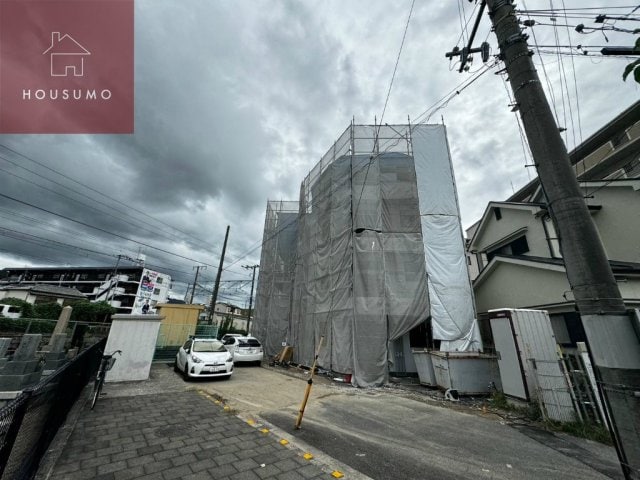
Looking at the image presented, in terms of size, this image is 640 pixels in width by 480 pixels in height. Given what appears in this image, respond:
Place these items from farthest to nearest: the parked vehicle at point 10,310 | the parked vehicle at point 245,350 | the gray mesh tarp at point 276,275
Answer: the parked vehicle at point 10,310 < the gray mesh tarp at point 276,275 < the parked vehicle at point 245,350

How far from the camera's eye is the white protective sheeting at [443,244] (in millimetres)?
9422

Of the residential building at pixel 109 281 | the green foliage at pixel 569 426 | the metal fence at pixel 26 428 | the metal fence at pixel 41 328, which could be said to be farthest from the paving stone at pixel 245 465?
the residential building at pixel 109 281

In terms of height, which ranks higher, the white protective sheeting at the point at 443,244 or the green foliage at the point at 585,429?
the white protective sheeting at the point at 443,244

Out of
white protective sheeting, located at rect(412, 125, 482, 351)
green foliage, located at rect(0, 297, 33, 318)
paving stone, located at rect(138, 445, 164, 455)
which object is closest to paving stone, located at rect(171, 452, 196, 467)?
paving stone, located at rect(138, 445, 164, 455)

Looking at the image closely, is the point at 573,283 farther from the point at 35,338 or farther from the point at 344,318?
the point at 35,338

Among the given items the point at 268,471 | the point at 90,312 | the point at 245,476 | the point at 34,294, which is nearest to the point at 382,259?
the point at 268,471

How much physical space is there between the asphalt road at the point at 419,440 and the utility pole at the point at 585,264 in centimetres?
205

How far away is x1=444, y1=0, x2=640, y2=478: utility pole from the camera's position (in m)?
2.18

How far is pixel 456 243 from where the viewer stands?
34.3 ft

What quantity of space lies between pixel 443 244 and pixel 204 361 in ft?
32.0

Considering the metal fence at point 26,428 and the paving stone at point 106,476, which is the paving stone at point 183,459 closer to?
the paving stone at point 106,476

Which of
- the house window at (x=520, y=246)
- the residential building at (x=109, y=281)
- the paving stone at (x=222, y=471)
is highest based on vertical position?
the residential building at (x=109, y=281)

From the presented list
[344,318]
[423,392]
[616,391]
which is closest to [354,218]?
[344,318]

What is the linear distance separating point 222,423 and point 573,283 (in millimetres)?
5640
